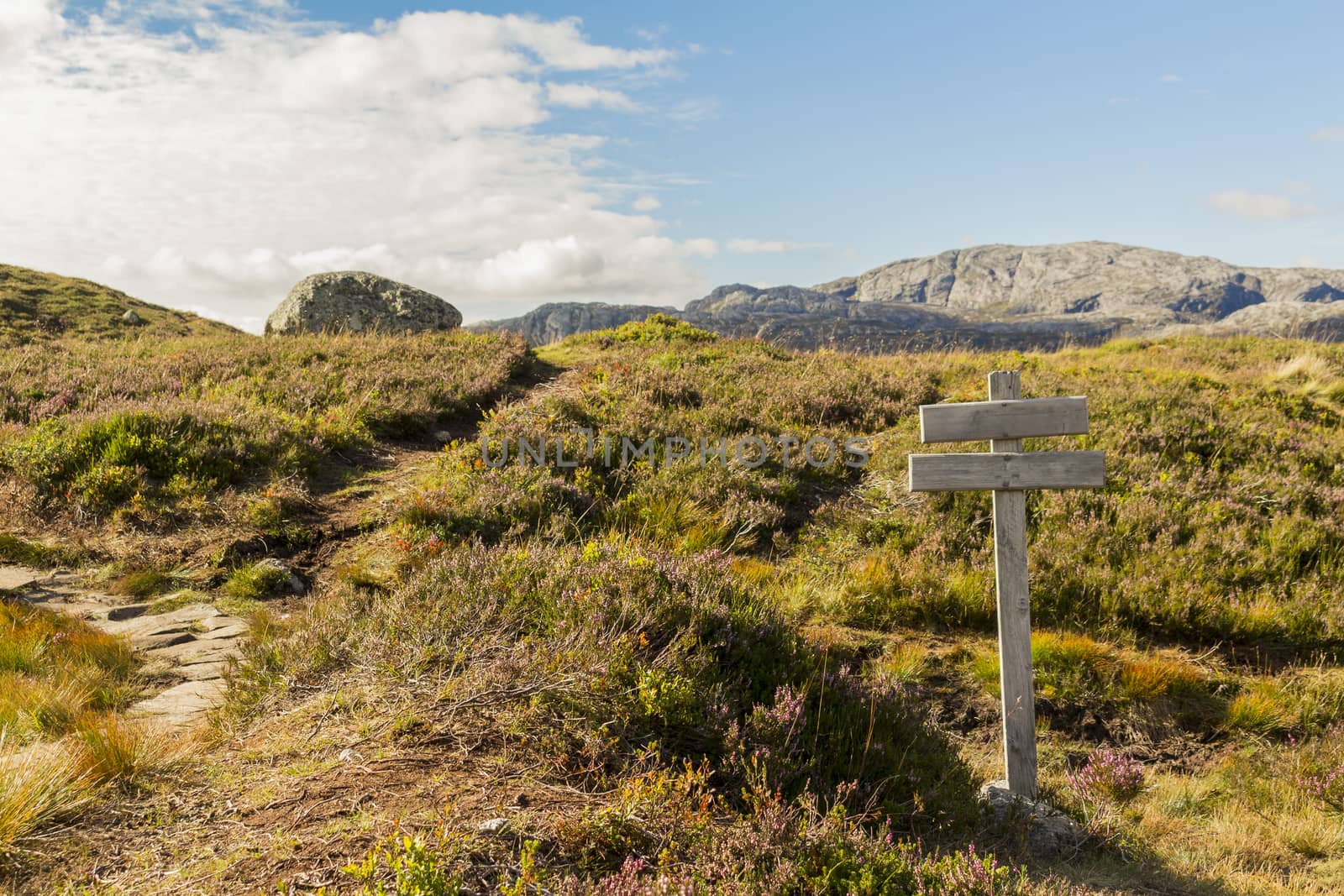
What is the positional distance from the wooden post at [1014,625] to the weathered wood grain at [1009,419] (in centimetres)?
14

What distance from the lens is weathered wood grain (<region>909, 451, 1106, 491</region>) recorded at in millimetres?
5262

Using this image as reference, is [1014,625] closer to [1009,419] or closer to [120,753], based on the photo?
[1009,419]

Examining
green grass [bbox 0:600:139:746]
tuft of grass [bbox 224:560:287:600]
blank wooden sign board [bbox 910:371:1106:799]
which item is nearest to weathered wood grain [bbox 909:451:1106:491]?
blank wooden sign board [bbox 910:371:1106:799]

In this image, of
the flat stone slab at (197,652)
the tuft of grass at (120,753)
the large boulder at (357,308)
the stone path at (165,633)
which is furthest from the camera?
the large boulder at (357,308)

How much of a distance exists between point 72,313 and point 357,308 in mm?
18087

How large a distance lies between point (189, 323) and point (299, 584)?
3444 centimetres

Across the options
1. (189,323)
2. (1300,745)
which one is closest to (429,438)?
(1300,745)

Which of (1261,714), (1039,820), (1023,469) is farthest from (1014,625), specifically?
(1261,714)

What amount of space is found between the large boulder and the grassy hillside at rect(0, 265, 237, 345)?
7448 mm

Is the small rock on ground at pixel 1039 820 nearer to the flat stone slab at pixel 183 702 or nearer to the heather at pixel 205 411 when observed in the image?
the flat stone slab at pixel 183 702

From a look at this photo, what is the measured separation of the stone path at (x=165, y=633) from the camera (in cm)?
493

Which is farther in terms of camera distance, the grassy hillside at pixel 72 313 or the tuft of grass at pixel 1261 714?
the grassy hillside at pixel 72 313

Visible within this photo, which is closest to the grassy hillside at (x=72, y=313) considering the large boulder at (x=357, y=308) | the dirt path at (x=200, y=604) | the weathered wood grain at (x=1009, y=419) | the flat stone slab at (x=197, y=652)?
the large boulder at (x=357, y=308)

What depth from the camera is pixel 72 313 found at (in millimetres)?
29766
